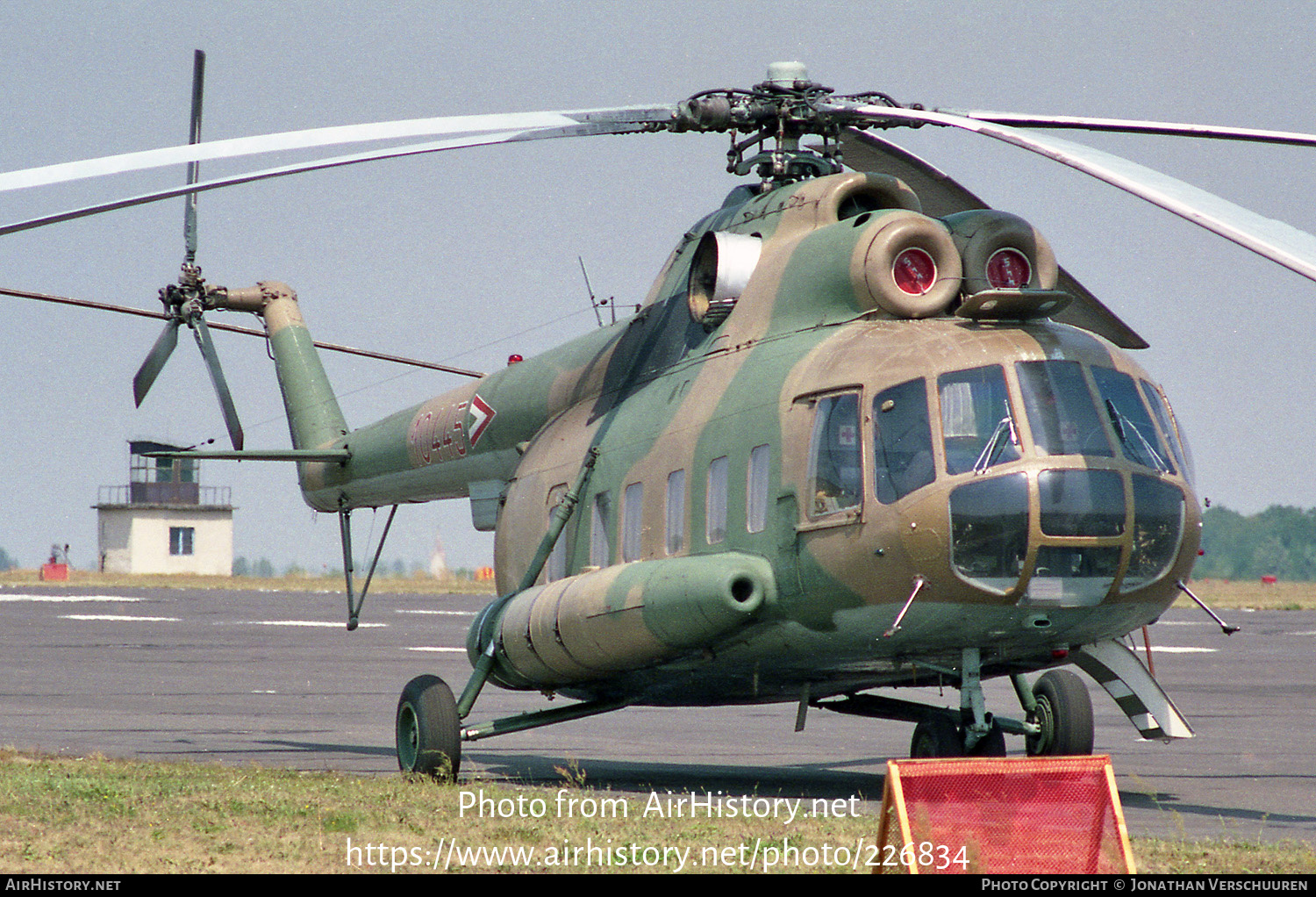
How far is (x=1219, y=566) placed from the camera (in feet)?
578

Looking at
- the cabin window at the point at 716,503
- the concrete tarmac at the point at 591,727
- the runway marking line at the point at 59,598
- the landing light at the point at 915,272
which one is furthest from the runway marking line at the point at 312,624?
the landing light at the point at 915,272

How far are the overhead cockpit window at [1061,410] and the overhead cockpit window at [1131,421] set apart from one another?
14 centimetres

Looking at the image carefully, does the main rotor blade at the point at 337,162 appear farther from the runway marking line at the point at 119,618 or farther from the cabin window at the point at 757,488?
the runway marking line at the point at 119,618

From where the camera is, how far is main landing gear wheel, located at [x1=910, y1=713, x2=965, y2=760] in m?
10.5

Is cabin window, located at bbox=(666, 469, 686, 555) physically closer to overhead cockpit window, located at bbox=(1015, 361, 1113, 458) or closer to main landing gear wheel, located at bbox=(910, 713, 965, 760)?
main landing gear wheel, located at bbox=(910, 713, 965, 760)

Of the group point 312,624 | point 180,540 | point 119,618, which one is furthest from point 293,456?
point 180,540

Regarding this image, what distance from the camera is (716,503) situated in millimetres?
10703

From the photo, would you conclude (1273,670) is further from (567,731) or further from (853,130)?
(853,130)

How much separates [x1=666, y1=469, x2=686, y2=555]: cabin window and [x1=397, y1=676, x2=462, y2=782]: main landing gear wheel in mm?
2192

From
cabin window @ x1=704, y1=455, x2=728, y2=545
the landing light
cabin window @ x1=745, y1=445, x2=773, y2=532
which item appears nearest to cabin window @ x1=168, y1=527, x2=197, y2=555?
cabin window @ x1=704, y1=455, x2=728, y2=545

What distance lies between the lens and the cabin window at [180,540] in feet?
306

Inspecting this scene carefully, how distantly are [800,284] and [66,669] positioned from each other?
1907cm

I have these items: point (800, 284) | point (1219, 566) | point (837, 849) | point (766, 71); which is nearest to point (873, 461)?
point (800, 284)

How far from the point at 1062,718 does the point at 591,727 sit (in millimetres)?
8221
